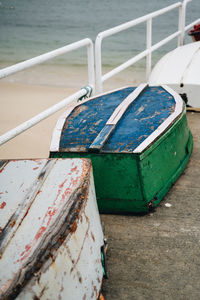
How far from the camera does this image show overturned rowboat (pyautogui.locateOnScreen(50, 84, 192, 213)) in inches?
100

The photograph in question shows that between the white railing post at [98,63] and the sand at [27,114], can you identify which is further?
the sand at [27,114]

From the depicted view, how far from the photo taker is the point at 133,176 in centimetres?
254

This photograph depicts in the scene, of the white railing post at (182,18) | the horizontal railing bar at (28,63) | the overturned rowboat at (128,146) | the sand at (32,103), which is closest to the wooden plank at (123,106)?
the overturned rowboat at (128,146)

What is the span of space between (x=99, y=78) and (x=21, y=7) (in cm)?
3587

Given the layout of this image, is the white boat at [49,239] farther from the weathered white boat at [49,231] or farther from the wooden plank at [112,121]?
the wooden plank at [112,121]

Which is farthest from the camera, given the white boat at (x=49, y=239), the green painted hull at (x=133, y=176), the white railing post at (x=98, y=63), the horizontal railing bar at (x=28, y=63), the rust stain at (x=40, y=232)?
the white railing post at (x=98, y=63)

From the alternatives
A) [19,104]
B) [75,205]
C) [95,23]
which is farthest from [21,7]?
[75,205]

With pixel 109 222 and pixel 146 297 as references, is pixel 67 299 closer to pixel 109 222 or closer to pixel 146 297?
pixel 146 297

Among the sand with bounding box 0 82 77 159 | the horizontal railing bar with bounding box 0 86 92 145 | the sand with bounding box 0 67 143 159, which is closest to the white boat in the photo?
the horizontal railing bar with bounding box 0 86 92 145

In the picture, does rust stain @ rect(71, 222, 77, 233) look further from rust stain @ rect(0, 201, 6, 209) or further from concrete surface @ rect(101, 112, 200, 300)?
concrete surface @ rect(101, 112, 200, 300)

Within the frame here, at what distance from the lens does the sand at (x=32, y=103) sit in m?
6.61

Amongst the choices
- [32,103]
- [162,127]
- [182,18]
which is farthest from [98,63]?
[32,103]

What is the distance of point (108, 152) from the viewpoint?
2.52 metres

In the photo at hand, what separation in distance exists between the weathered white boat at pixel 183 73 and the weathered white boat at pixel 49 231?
2.71 meters
